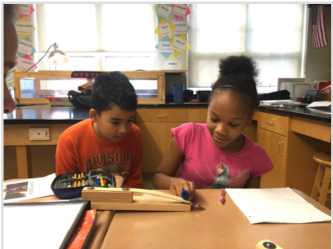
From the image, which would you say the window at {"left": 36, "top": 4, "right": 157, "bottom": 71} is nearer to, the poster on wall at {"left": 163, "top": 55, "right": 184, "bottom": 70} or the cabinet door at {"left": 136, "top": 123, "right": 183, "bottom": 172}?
the poster on wall at {"left": 163, "top": 55, "right": 184, "bottom": 70}

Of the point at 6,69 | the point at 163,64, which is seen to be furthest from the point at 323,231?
the point at 163,64

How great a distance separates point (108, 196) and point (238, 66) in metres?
0.66

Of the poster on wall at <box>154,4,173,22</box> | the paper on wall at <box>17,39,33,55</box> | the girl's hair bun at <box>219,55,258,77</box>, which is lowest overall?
the paper on wall at <box>17,39,33,55</box>

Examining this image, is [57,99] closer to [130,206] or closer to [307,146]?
[130,206]

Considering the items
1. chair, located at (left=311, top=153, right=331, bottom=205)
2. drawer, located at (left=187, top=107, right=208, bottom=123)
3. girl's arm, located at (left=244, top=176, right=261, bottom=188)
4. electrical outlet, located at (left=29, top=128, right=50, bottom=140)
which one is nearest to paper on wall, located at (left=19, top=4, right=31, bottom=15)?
girl's arm, located at (left=244, top=176, right=261, bottom=188)

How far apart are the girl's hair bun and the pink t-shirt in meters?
0.26

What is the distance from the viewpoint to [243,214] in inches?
18.1

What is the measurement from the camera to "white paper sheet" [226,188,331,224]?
17.4 inches

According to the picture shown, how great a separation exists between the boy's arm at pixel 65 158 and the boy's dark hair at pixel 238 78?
590 millimetres

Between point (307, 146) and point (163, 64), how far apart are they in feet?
6.22

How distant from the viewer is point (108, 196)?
1.52 feet

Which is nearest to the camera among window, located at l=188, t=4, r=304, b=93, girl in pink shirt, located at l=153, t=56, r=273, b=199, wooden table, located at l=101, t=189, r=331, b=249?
wooden table, located at l=101, t=189, r=331, b=249

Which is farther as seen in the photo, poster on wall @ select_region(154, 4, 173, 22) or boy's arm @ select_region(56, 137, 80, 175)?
poster on wall @ select_region(154, 4, 173, 22)

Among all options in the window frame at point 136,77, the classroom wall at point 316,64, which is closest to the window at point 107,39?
the window frame at point 136,77
